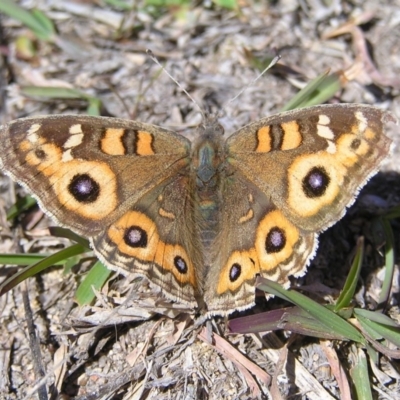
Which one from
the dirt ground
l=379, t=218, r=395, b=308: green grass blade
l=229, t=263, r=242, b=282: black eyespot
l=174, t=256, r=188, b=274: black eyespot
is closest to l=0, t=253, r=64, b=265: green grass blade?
the dirt ground

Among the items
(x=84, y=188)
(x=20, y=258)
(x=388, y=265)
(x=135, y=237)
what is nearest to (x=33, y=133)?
(x=84, y=188)

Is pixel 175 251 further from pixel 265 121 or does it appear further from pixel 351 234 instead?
pixel 351 234

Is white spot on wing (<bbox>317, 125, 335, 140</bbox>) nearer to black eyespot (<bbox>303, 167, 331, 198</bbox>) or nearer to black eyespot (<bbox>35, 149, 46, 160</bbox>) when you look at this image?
black eyespot (<bbox>303, 167, 331, 198</bbox>)

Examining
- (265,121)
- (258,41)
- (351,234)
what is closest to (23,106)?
(258,41)

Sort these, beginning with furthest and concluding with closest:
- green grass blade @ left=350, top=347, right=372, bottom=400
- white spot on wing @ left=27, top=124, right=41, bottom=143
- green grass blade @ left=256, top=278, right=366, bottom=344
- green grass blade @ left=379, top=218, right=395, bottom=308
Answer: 1. green grass blade @ left=379, top=218, right=395, bottom=308
2. green grass blade @ left=350, top=347, right=372, bottom=400
3. white spot on wing @ left=27, top=124, right=41, bottom=143
4. green grass blade @ left=256, top=278, right=366, bottom=344

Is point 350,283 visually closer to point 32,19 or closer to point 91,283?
point 91,283

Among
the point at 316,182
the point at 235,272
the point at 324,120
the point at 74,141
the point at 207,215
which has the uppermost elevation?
the point at 324,120
